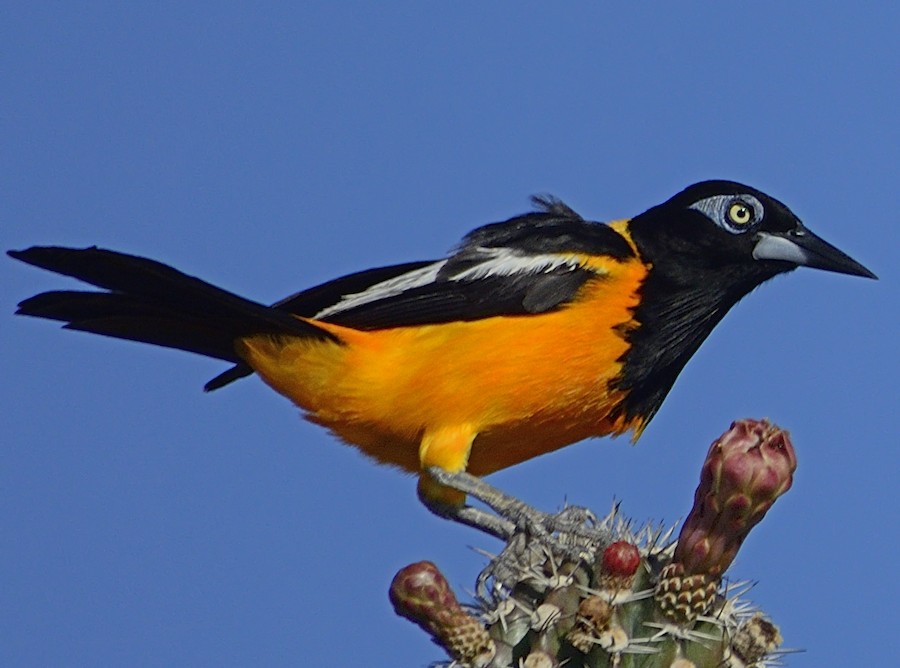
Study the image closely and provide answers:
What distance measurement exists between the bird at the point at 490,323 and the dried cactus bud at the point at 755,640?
1.83 meters

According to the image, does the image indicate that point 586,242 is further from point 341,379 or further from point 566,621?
point 566,621

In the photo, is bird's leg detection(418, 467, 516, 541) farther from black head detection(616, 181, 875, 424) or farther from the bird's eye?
the bird's eye

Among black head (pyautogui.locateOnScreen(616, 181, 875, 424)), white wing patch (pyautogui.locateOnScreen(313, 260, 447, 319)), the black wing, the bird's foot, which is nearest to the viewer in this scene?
the bird's foot

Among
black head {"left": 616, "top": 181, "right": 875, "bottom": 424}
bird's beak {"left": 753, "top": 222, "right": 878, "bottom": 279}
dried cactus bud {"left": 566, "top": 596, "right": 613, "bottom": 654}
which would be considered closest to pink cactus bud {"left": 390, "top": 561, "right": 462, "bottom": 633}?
dried cactus bud {"left": 566, "top": 596, "right": 613, "bottom": 654}

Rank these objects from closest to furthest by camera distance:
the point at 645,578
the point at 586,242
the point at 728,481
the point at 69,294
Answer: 1. the point at 728,481
2. the point at 645,578
3. the point at 69,294
4. the point at 586,242

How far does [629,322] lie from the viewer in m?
5.30

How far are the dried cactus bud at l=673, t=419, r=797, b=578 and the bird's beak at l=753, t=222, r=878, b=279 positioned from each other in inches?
93.4

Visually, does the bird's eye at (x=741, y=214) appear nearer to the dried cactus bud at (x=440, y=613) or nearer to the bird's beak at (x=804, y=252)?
the bird's beak at (x=804, y=252)

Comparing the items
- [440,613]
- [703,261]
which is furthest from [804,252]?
[440,613]

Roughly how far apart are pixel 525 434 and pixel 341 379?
0.78m

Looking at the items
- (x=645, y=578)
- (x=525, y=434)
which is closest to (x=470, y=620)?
(x=645, y=578)

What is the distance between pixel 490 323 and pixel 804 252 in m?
1.43

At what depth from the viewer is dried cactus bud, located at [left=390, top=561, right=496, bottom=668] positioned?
11.1 ft

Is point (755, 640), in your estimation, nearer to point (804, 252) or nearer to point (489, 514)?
point (489, 514)
